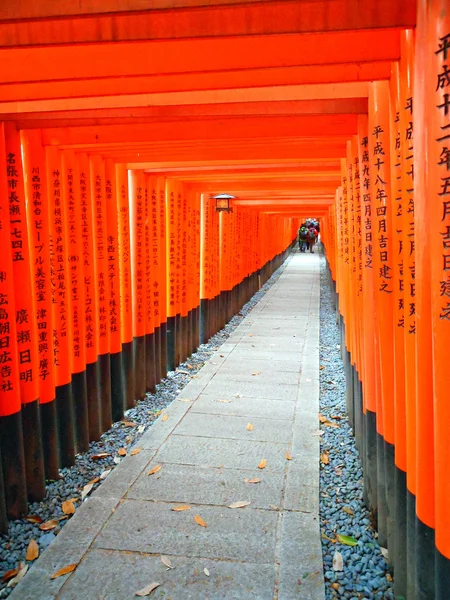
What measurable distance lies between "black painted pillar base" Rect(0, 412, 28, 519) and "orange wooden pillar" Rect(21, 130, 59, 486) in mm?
239

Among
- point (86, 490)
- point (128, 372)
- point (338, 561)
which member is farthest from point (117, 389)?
point (338, 561)

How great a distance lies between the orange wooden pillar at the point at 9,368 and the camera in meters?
3.80

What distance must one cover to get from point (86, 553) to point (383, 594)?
76.6 inches

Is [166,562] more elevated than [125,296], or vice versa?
[125,296]

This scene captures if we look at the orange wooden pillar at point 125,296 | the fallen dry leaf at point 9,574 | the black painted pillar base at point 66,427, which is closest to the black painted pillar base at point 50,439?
the black painted pillar base at point 66,427

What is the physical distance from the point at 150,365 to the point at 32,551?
3761 mm

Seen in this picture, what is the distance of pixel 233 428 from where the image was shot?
19.1ft

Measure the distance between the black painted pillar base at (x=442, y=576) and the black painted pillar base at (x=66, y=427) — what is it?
3676mm

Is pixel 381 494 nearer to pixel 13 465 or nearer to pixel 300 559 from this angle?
pixel 300 559

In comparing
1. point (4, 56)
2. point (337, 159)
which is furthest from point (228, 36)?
point (337, 159)

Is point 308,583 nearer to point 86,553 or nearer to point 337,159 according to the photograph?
point 86,553

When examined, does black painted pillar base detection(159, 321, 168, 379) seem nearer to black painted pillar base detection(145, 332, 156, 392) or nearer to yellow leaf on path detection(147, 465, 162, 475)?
black painted pillar base detection(145, 332, 156, 392)

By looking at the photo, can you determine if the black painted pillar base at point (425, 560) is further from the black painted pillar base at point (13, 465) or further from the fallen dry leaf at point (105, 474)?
the fallen dry leaf at point (105, 474)

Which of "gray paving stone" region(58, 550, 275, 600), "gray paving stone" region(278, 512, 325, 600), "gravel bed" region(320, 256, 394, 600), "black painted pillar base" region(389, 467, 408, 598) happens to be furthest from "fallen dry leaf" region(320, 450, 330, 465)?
"black painted pillar base" region(389, 467, 408, 598)
